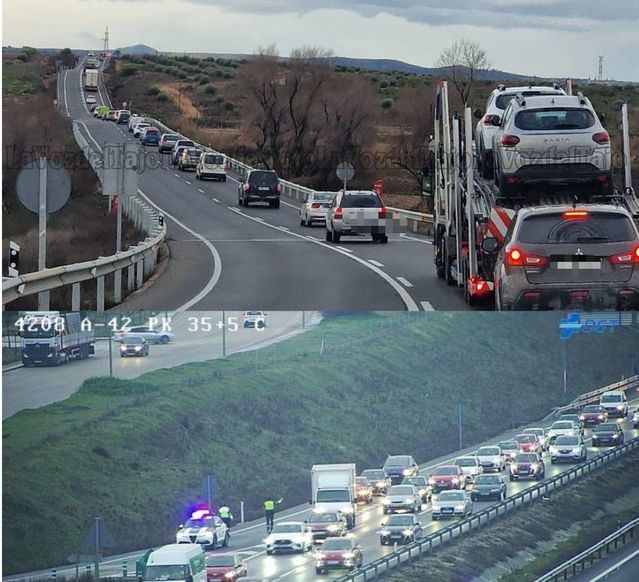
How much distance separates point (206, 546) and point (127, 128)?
2596 cm

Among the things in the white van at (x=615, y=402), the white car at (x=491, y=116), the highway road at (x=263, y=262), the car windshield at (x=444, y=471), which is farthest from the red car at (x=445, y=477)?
the white car at (x=491, y=116)

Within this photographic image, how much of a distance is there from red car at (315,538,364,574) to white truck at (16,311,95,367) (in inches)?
61.4

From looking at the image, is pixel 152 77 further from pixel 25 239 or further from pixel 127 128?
pixel 25 239

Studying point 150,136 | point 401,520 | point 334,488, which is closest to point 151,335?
point 334,488

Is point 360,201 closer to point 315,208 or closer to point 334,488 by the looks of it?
point 315,208

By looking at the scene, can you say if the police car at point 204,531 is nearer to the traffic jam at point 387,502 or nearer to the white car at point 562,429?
the traffic jam at point 387,502

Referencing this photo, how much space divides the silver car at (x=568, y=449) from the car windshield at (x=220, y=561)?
1.70 m

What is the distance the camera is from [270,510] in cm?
761

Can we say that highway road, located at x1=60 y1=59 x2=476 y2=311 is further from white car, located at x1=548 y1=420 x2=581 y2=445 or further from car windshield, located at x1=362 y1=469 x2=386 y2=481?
car windshield, located at x1=362 y1=469 x2=386 y2=481

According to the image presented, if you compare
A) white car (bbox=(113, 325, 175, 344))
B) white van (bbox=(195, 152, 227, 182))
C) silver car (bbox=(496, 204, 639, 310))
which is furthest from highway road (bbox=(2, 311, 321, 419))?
white van (bbox=(195, 152, 227, 182))

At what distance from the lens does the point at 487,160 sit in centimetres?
1284

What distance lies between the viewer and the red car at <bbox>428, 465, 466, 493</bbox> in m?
7.73

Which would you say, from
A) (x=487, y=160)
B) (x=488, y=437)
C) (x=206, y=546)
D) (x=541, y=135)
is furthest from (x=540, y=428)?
(x=487, y=160)

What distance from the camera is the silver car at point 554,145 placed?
464 inches
